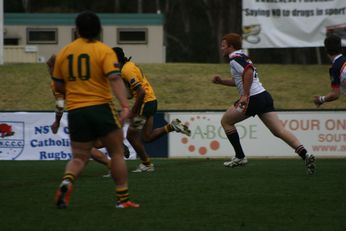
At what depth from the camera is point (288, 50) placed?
4928 centimetres

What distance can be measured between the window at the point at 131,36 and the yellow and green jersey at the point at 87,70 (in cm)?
2873

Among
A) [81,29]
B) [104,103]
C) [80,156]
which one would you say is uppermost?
[81,29]

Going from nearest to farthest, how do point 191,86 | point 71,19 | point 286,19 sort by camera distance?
point 191,86 < point 286,19 < point 71,19

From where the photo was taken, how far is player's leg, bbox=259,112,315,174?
11484 millimetres

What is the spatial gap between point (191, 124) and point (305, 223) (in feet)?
38.8

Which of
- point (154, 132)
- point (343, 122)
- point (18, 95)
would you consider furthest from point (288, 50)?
point (154, 132)

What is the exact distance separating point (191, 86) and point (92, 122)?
63.6ft

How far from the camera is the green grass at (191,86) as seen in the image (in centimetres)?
→ 2509

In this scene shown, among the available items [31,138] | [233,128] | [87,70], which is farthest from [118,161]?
[31,138]

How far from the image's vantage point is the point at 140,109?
12195 millimetres

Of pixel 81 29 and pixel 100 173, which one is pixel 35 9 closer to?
pixel 100 173

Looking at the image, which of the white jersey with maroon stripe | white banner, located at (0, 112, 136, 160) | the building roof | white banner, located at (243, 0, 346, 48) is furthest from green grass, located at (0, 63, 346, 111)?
the white jersey with maroon stripe

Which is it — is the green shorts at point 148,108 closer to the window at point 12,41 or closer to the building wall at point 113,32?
the building wall at point 113,32

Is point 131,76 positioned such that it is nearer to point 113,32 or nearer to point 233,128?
point 233,128
